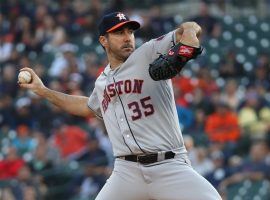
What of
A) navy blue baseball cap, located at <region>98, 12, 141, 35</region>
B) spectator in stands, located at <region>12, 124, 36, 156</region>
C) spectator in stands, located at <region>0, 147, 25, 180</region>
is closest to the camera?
navy blue baseball cap, located at <region>98, 12, 141, 35</region>

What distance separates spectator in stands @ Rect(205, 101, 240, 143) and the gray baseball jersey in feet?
21.0

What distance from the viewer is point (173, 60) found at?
5199 millimetres

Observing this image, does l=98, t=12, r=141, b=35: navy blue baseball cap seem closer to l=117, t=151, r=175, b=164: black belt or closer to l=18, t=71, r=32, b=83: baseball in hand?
l=18, t=71, r=32, b=83: baseball in hand

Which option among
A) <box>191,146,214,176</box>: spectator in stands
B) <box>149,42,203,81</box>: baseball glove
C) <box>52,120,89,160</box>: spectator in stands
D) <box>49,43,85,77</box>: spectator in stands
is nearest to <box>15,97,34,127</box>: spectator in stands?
<box>49,43,85,77</box>: spectator in stands

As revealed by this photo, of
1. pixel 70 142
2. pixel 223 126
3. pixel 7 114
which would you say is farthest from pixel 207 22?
pixel 70 142

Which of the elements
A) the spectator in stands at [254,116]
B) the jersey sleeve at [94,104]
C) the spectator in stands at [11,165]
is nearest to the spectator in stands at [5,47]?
the spectator in stands at [11,165]

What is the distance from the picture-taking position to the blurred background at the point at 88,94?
36.3 feet

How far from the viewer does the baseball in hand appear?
6.27 metres

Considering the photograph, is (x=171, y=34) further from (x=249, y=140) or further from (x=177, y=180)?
(x=249, y=140)

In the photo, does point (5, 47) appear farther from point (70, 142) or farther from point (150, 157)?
point (150, 157)

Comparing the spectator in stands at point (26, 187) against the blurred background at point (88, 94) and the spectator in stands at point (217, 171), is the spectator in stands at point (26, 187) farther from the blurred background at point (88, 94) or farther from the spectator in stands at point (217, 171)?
the spectator in stands at point (217, 171)

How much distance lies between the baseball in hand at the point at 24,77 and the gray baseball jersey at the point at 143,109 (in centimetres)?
82

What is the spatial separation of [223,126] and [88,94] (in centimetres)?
234

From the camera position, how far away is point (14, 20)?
628 inches
